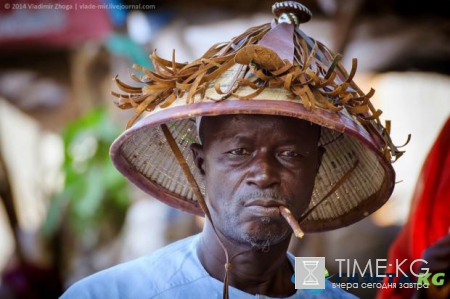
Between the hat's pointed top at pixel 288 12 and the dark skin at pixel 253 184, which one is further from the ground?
the hat's pointed top at pixel 288 12

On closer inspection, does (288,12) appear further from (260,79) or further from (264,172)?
(264,172)

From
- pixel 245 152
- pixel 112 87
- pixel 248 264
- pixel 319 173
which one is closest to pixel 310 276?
pixel 248 264

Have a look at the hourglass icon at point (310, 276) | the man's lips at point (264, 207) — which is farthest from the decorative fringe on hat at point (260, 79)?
the hourglass icon at point (310, 276)

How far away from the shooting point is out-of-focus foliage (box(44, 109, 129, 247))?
5.68 metres

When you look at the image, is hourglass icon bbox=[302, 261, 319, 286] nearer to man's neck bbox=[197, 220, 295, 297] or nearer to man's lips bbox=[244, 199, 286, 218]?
man's neck bbox=[197, 220, 295, 297]

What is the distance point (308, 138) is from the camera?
2.60 m

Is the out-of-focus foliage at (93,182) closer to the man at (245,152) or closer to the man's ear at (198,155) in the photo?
the man at (245,152)

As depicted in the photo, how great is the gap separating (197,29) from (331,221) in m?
2.51

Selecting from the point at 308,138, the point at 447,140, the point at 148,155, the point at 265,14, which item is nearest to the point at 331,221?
the point at 308,138

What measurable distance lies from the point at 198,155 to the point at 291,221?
0.43 metres

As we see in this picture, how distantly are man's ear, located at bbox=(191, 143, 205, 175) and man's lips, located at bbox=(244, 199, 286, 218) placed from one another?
28 centimetres

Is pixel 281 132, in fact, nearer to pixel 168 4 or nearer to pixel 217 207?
pixel 217 207

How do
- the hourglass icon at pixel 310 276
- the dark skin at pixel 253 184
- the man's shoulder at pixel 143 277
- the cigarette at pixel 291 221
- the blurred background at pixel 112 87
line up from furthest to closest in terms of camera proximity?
the blurred background at pixel 112 87, the hourglass icon at pixel 310 276, the man's shoulder at pixel 143 277, the dark skin at pixel 253 184, the cigarette at pixel 291 221

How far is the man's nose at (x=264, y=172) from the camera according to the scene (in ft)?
8.02
